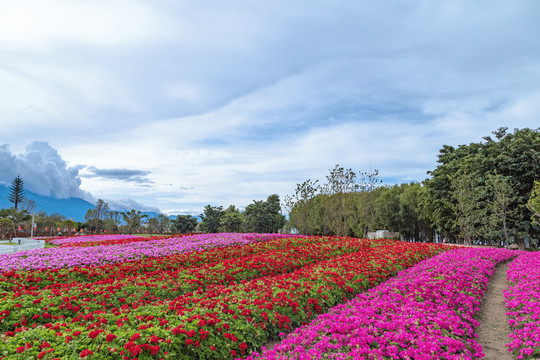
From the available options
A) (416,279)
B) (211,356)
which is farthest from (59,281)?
(416,279)

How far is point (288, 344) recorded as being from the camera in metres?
5.43

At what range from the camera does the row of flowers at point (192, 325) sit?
15.2ft

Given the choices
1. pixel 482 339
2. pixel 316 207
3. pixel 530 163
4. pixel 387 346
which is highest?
pixel 530 163

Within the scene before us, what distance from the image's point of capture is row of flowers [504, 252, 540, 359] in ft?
18.5

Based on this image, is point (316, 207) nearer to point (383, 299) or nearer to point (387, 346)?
point (383, 299)

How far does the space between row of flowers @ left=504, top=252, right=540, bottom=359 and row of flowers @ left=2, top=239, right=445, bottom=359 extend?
3.67 m

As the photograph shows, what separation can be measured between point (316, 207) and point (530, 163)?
2430cm

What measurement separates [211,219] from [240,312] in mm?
44711

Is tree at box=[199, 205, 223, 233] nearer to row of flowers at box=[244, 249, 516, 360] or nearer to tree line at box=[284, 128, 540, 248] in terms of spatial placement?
tree line at box=[284, 128, 540, 248]

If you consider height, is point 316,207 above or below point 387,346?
above

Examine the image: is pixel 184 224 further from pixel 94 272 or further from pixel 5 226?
pixel 94 272

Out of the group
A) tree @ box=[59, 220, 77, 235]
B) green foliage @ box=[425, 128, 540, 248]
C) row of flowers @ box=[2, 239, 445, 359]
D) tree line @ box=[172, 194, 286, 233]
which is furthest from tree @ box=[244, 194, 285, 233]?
row of flowers @ box=[2, 239, 445, 359]

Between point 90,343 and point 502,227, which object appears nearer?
point 90,343

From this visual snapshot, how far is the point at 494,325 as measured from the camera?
24.6ft
